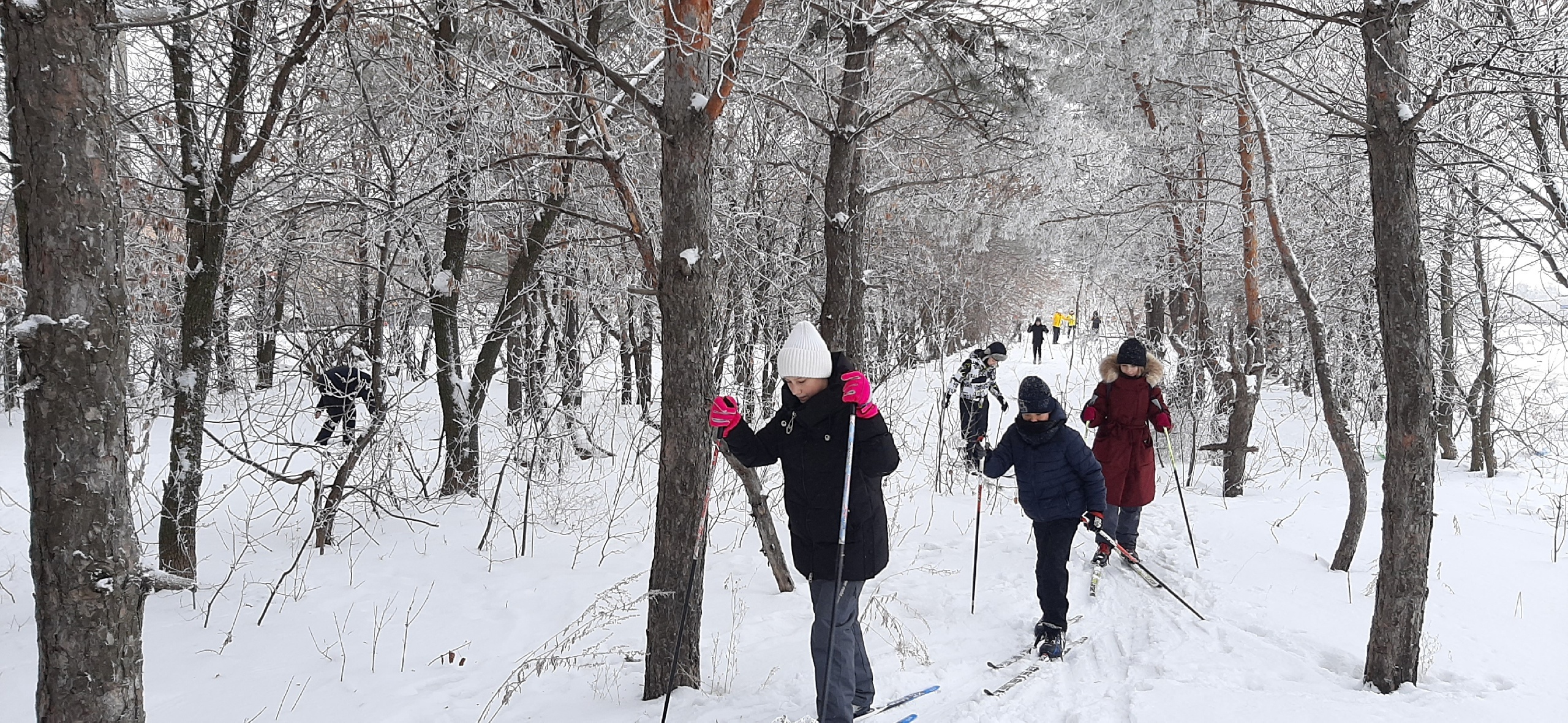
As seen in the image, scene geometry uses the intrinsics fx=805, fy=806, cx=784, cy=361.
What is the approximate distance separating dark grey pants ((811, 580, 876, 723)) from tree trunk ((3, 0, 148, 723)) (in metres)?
2.62

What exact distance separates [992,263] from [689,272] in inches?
956

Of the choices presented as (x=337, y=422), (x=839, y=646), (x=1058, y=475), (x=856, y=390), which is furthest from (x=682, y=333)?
(x=337, y=422)

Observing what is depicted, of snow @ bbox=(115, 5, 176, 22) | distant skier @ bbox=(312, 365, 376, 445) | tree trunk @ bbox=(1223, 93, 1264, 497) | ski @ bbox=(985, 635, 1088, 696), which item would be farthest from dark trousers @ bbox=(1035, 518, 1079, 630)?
tree trunk @ bbox=(1223, 93, 1264, 497)

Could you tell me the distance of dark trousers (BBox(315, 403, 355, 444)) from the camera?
22.9ft

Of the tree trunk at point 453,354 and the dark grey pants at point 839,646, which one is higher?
the tree trunk at point 453,354

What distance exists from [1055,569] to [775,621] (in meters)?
1.79

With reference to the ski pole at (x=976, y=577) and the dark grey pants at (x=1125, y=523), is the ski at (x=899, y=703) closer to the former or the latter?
the ski pole at (x=976, y=577)

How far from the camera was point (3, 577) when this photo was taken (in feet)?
21.8

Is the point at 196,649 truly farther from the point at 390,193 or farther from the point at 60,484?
the point at 390,193

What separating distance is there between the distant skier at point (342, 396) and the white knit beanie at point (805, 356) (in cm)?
484

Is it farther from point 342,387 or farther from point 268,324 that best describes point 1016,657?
point 268,324

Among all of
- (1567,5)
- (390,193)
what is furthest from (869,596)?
(1567,5)

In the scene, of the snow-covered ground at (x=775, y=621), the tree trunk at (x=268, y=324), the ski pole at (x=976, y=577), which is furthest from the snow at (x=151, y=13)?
the ski pole at (x=976, y=577)

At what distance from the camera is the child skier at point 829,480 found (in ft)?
11.8
